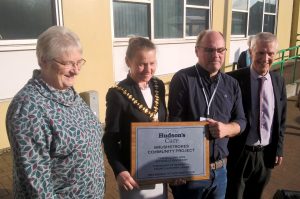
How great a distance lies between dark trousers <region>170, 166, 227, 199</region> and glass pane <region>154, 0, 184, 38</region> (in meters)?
4.96

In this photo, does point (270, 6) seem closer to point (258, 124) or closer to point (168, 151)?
point (258, 124)

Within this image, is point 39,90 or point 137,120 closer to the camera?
point 39,90

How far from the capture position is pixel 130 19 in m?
6.12

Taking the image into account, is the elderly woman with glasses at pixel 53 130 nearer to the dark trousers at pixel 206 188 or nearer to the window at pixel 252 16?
the dark trousers at pixel 206 188

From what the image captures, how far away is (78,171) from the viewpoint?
168 cm

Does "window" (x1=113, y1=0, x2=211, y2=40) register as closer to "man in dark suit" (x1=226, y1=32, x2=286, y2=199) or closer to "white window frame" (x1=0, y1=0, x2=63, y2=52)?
"white window frame" (x1=0, y1=0, x2=63, y2=52)

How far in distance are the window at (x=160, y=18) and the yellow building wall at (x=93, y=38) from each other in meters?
0.52

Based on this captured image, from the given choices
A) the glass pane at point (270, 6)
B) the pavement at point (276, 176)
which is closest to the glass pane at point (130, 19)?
the pavement at point (276, 176)

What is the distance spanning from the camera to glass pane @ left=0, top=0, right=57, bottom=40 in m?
4.33

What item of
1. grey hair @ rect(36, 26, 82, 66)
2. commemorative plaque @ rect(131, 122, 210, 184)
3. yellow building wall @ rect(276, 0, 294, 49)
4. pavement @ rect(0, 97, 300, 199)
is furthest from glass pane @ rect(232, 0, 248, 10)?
grey hair @ rect(36, 26, 82, 66)

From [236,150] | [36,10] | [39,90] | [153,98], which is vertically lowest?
[236,150]

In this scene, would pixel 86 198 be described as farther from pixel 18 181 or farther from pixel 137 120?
pixel 137 120

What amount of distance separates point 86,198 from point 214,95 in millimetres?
1135

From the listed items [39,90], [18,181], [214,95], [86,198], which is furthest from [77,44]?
[214,95]
